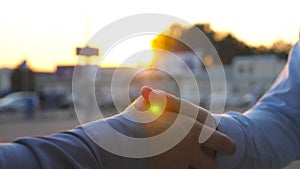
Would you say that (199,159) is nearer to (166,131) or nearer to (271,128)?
(166,131)

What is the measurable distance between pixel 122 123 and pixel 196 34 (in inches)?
12.8

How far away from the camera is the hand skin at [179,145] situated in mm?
770

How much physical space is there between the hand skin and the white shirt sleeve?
0.19 ft

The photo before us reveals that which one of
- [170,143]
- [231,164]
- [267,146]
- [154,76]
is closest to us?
[170,143]

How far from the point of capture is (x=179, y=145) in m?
0.77

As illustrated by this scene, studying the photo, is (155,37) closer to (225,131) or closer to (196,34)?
(196,34)

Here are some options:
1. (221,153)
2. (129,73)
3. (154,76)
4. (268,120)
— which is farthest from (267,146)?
(154,76)

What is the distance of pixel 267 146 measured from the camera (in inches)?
39.7

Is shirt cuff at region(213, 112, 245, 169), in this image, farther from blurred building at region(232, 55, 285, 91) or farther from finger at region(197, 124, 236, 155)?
blurred building at region(232, 55, 285, 91)

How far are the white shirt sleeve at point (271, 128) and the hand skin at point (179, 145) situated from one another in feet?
0.19

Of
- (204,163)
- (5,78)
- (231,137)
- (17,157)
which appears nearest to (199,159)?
(204,163)

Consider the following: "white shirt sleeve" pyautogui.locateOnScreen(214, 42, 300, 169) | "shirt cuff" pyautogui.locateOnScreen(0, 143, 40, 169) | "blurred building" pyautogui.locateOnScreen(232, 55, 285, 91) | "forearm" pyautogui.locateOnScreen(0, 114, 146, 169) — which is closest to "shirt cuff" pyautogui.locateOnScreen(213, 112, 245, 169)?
"white shirt sleeve" pyautogui.locateOnScreen(214, 42, 300, 169)

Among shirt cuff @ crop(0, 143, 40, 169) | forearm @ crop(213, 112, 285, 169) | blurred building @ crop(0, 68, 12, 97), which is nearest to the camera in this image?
shirt cuff @ crop(0, 143, 40, 169)

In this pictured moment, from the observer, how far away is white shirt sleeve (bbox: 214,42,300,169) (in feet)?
3.05
